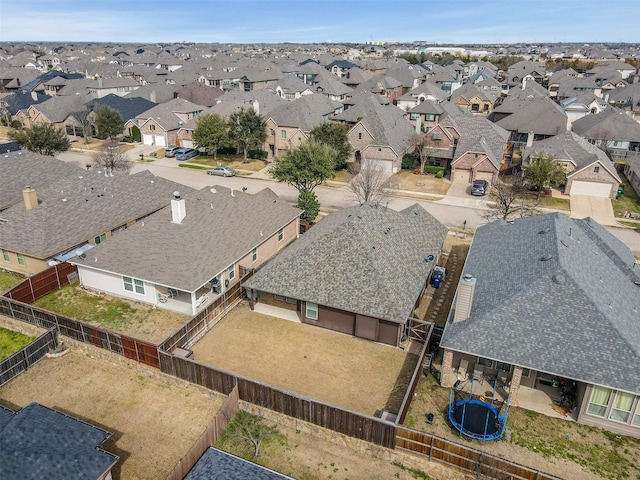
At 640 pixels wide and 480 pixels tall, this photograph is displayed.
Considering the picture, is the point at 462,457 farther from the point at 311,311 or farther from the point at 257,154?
the point at 257,154

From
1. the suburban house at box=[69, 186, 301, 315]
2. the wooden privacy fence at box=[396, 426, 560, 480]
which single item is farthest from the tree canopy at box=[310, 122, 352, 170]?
the wooden privacy fence at box=[396, 426, 560, 480]

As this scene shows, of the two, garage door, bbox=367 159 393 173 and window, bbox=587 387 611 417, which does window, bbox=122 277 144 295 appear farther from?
garage door, bbox=367 159 393 173

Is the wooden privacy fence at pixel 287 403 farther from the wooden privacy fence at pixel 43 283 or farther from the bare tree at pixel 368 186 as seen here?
the bare tree at pixel 368 186

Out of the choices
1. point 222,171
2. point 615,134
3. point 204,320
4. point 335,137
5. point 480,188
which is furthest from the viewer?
point 615,134

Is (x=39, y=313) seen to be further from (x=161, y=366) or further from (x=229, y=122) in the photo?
(x=229, y=122)

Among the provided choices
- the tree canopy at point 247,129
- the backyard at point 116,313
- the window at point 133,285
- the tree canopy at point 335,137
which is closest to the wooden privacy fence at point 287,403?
the backyard at point 116,313

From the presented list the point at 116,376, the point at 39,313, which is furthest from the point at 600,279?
the point at 39,313

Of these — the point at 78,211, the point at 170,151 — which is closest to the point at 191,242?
the point at 78,211
